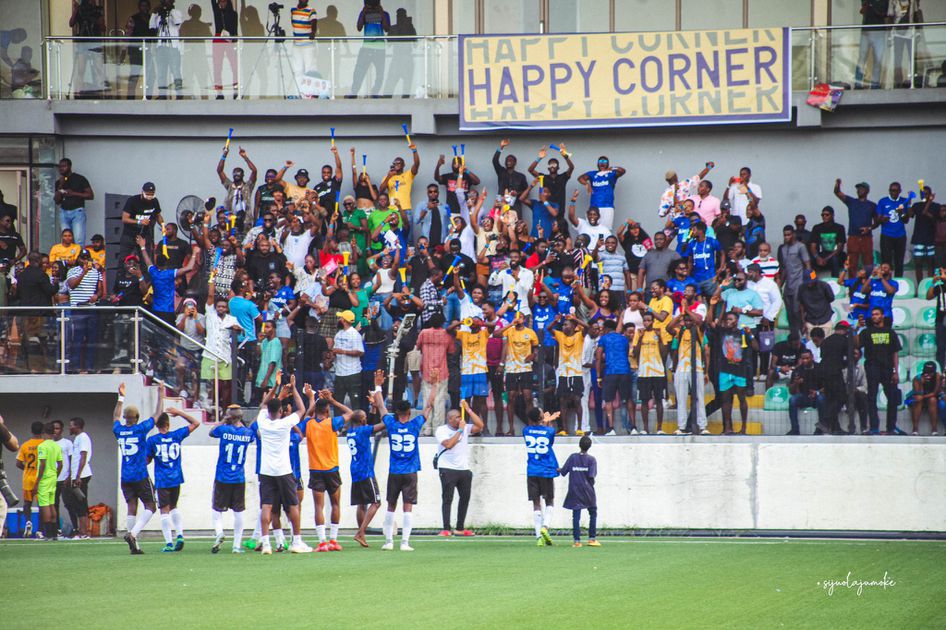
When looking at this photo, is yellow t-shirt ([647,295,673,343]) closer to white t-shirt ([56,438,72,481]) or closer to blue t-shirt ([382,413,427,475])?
blue t-shirt ([382,413,427,475])

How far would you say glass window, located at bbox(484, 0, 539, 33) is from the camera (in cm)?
2734

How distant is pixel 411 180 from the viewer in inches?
989

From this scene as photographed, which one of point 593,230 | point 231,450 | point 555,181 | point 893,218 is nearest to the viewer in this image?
point 231,450

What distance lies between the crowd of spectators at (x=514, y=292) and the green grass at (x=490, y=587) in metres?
3.05

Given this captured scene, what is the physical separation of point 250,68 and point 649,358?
12.0m

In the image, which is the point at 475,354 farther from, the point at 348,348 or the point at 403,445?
the point at 403,445

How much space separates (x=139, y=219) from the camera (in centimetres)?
2350

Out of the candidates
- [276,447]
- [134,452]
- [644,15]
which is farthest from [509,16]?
[276,447]

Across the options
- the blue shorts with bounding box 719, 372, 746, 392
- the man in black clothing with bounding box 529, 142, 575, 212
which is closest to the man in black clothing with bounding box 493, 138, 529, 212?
the man in black clothing with bounding box 529, 142, 575, 212

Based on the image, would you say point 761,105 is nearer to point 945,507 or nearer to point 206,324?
point 945,507

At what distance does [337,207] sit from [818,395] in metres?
10.1

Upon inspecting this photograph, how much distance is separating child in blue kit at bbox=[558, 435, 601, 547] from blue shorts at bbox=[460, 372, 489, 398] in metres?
2.95

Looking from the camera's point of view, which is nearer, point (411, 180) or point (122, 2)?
point (411, 180)

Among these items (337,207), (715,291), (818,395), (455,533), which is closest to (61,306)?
(337,207)
